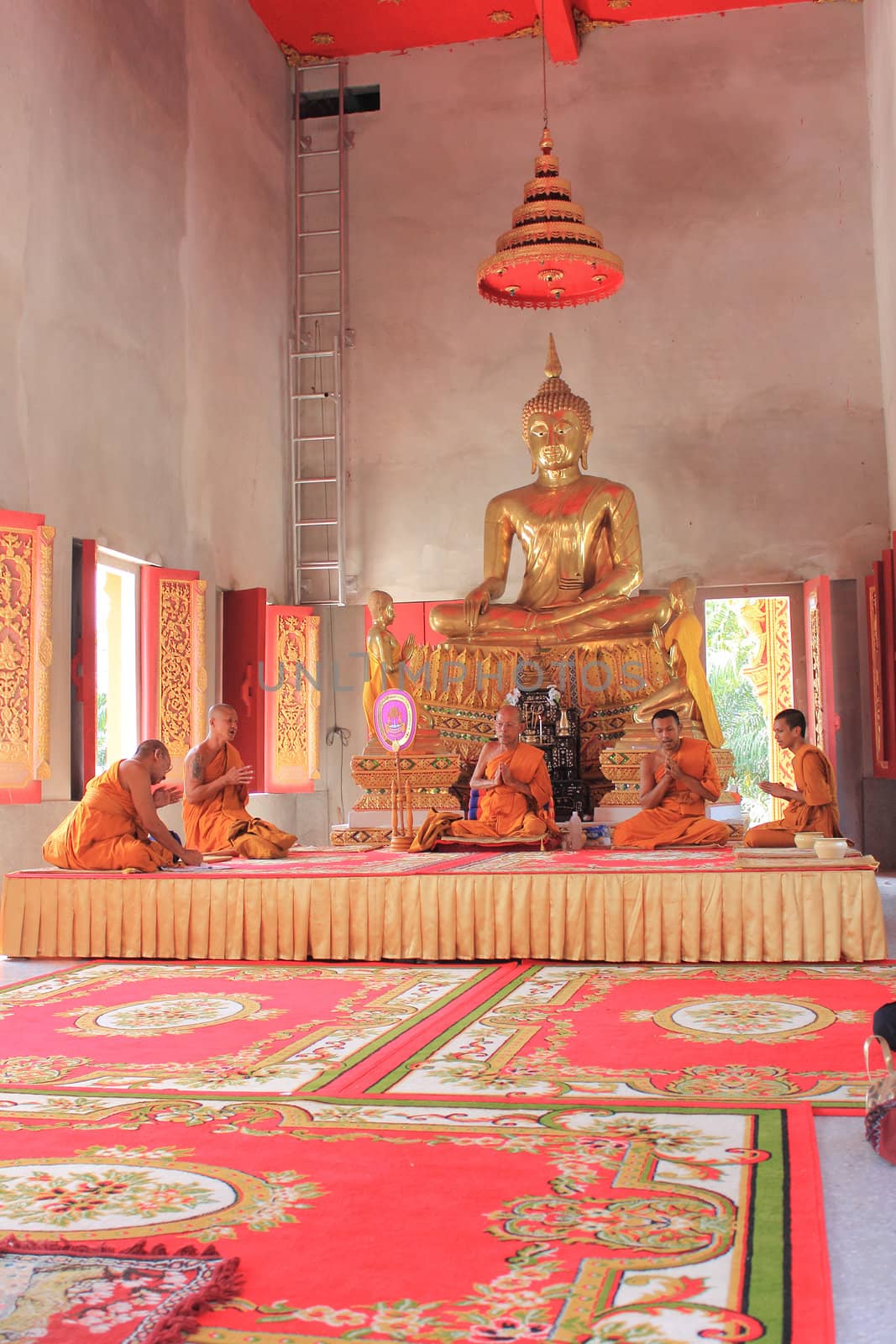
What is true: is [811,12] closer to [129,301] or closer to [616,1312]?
[129,301]

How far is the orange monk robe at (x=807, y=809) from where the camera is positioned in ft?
17.9

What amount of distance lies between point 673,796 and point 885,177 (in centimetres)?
473

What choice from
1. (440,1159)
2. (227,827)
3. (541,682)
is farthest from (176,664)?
(440,1159)

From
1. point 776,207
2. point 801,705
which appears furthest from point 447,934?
point 776,207

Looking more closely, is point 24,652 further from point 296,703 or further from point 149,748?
point 296,703

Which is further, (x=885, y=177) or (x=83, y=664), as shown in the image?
(x=885, y=177)

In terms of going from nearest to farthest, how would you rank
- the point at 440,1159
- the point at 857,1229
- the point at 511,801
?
the point at 857,1229 → the point at 440,1159 → the point at 511,801

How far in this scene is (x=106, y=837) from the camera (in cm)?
510

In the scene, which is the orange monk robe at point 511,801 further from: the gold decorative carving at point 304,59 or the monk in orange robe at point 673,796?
the gold decorative carving at point 304,59

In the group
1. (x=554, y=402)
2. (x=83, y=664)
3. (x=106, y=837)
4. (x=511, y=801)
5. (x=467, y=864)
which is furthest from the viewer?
(x=554, y=402)

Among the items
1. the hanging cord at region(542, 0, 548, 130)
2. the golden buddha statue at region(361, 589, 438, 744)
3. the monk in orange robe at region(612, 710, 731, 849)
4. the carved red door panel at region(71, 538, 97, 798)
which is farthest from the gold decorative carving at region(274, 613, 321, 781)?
the hanging cord at region(542, 0, 548, 130)

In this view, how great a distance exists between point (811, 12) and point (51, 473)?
619 centimetres

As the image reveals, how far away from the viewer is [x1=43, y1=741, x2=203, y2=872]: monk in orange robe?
5.05 metres

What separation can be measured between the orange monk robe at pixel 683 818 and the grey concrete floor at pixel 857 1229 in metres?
3.17
